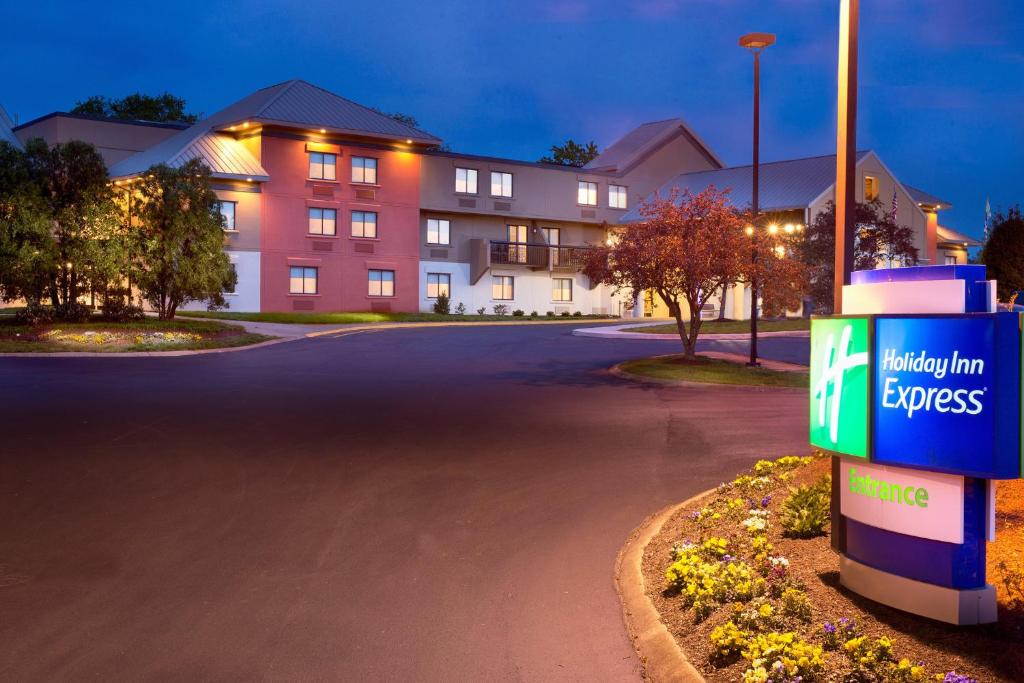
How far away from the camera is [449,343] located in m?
32.0

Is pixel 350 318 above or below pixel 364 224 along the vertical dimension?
below

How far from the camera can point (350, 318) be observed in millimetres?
43719

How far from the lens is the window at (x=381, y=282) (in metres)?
50.3

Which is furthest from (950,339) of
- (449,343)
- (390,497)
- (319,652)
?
(449,343)

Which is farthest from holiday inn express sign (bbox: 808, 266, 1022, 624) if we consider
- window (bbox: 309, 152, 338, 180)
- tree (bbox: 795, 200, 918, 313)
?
window (bbox: 309, 152, 338, 180)

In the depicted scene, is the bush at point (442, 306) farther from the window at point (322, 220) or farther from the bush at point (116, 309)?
the bush at point (116, 309)

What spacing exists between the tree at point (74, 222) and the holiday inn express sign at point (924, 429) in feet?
91.7

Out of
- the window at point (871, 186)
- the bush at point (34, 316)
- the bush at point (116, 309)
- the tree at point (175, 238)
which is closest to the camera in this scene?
the bush at point (34, 316)

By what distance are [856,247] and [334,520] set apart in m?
27.7

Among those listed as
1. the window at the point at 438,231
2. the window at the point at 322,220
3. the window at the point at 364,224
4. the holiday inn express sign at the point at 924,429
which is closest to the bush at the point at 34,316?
the window at the point at 322,220

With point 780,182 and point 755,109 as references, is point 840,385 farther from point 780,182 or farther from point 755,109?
point 780,182

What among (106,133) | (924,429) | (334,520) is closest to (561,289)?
(106,133)

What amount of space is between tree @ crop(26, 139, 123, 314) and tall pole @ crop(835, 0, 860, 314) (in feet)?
87.8

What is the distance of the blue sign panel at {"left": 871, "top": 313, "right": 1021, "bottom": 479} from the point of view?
5.27 m
